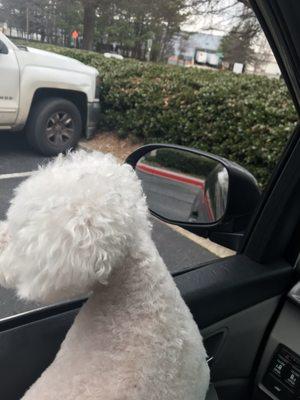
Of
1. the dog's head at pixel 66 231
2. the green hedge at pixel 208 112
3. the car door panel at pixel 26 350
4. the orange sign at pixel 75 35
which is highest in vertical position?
the orange sign at pixel 75 35

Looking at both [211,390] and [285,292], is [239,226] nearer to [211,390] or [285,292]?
[285,292]

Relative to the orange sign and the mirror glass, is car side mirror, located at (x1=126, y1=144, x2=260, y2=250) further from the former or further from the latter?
the orange sign

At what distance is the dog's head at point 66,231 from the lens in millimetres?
764

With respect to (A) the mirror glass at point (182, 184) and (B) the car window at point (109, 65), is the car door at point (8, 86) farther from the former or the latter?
(A) the mirror glass at point (182, 184)

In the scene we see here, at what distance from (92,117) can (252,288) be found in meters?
1.44

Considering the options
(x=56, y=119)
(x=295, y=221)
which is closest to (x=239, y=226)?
(x=295, y=221)

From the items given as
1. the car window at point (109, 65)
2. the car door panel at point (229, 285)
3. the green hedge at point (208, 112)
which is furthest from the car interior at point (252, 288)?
the green hedge at point (208, 112)

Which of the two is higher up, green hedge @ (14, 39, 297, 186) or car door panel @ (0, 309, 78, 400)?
green hedge @ (14, 39, 297, 186)

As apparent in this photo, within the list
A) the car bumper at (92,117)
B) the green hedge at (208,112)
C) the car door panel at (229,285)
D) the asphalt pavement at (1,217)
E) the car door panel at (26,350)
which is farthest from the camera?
the green hedge at (208,112)

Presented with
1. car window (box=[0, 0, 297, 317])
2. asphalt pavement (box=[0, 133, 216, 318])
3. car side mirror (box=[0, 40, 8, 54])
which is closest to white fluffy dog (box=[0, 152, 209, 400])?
car window (box=[0, 0, 297, 317])

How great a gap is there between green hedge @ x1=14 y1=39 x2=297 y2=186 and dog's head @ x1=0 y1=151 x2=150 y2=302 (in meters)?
1.81

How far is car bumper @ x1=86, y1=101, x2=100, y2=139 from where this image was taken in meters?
2.41

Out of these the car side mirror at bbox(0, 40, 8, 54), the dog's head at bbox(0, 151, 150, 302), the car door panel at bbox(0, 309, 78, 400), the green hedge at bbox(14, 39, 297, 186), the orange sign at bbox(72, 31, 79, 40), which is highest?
the orange sign at bbox(72, 31, 79, 40)

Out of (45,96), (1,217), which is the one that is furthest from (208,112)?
(1,217)
